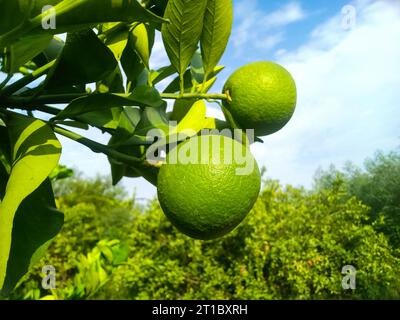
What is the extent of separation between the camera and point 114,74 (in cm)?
79

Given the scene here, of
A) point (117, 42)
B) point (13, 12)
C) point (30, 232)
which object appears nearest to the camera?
point (13, 12)

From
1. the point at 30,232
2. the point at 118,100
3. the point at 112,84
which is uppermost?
the point at 112,84

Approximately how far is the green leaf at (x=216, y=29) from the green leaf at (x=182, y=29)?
0.7 inches

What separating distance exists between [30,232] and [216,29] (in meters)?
0.39

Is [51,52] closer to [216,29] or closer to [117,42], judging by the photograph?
[117,42]

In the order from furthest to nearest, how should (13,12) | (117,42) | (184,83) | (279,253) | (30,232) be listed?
(279,253) < (184,83) < (117,42) < (30,232) < (13,12)

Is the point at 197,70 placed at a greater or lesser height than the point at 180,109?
greater

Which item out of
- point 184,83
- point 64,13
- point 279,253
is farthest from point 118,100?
point 279,253

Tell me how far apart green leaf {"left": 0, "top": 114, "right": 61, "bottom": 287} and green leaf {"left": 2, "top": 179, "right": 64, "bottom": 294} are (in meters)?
0.04

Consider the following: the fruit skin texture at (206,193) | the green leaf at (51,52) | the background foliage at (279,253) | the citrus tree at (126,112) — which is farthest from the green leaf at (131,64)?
the background foliage at (279,253)

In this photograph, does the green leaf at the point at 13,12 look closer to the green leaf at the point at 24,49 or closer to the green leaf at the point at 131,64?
the green leaf at the point at 24,49

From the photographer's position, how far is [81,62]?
2.18ft

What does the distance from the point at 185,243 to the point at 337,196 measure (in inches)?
72.8
